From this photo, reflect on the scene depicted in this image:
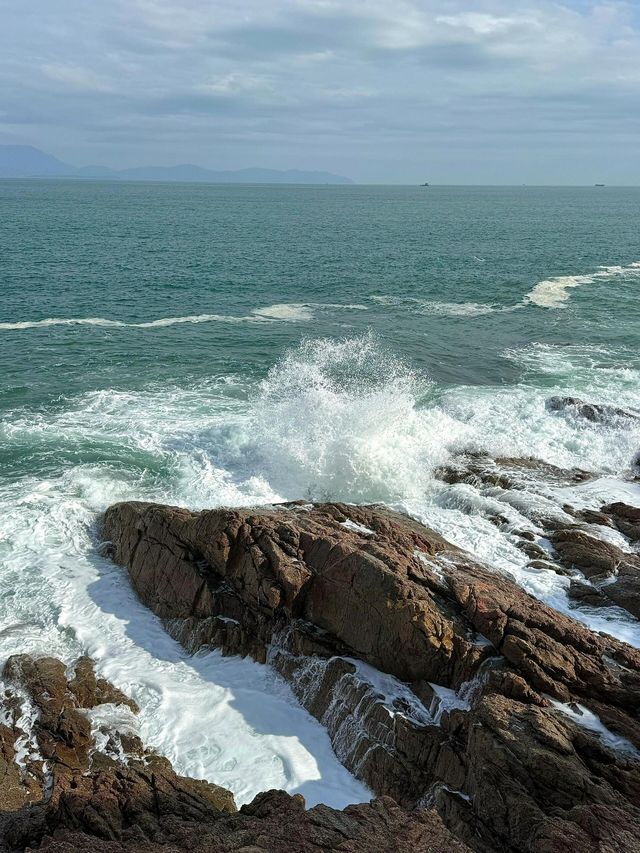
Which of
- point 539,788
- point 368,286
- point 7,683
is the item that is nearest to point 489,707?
point 539,788

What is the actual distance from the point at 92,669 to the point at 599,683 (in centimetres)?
1016

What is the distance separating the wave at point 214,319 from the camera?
134 ft

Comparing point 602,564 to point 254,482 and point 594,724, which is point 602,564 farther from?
point 254,482

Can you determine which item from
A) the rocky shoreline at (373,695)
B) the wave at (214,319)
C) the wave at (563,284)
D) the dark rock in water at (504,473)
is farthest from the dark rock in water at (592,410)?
the wave at (563,284)

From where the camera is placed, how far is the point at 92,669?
46.5 ft

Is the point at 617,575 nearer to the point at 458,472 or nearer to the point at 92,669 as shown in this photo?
the point at 458,472

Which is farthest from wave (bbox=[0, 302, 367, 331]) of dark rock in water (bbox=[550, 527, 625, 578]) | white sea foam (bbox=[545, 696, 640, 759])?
white sea foam (bbox=[545, 696, 640, 759])

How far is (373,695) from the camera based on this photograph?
1277 centimetres

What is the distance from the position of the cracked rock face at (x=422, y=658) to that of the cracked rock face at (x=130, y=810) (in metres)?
1.64

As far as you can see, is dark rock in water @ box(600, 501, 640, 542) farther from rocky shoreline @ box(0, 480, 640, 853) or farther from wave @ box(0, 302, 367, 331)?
wave @ box(0, 302, 367, 331)

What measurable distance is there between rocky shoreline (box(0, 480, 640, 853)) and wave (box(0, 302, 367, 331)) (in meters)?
25.8

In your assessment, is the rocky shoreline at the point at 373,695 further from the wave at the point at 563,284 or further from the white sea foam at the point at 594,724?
the wave at the point at 563,284

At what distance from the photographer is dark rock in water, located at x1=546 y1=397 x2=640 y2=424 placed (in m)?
27.4

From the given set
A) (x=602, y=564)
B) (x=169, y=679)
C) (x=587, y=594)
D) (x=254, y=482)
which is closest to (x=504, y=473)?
(x=602, y=564)
